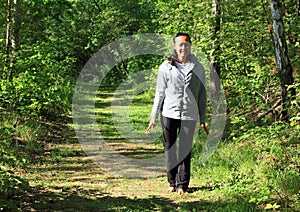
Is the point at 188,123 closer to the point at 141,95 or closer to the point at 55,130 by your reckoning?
the point at 55,130

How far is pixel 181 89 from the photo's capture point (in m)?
5.55

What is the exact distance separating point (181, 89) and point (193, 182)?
1619 millimetres

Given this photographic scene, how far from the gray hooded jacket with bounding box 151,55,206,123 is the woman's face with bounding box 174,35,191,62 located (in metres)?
0.12

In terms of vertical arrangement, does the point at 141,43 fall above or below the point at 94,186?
above

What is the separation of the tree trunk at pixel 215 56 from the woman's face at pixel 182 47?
3499 millimetres

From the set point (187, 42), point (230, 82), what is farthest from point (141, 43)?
point (187, 42)

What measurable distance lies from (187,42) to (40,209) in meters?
2.89

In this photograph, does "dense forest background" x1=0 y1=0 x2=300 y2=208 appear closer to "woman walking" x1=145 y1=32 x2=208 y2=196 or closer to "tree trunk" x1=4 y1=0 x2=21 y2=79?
"tree trunk" x1=4 y1=0 x2=21 y2=79

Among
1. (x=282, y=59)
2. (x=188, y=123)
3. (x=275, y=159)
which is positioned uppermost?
(x=282, y=59)

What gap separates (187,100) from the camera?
5539 millimetres

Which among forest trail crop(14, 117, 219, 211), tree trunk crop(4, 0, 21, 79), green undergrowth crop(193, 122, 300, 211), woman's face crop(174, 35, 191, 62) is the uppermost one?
tree trunk crop(4, 0, 21, 79)

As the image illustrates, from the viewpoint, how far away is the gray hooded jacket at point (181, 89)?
5.53m

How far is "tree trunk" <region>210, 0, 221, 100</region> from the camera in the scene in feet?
30.7

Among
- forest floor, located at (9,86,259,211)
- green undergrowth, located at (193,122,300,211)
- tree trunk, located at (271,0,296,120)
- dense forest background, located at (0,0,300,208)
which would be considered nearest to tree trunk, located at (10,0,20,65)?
dense forest background, located at (0,0,300,208)
